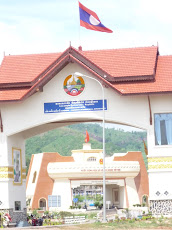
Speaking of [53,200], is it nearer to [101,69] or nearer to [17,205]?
[17,205]

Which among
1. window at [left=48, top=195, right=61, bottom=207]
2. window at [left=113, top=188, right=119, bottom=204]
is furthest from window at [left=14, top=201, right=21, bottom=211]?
window at [left=113, top=188, right=119, bottom=204]

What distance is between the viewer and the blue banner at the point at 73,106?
146 ft

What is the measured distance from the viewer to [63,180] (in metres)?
81.9

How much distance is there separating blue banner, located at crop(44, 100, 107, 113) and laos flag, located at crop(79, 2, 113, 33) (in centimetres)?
509

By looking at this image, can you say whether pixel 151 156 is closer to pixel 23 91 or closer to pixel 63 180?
pixel 23 91

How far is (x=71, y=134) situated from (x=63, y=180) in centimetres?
11110

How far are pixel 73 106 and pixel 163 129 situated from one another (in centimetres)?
631

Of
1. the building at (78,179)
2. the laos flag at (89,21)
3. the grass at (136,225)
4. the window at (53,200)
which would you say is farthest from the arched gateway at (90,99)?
the window at (53,200)

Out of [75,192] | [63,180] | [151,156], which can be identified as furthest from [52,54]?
[75,192]

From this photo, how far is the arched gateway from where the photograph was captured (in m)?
43.0

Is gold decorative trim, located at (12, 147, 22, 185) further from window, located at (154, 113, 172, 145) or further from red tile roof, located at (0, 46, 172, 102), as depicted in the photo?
window, located at (154, 113, 172, 145)

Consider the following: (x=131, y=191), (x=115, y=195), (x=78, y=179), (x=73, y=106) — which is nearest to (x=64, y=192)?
(x=78, y=179)

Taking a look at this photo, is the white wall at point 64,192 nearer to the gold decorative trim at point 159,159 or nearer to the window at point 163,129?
the gold decorative trim at point 159,159

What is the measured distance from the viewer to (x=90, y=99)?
146 feet
